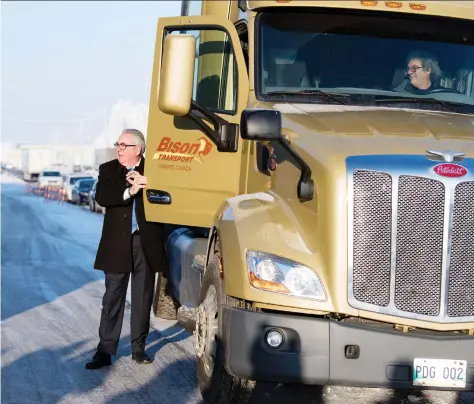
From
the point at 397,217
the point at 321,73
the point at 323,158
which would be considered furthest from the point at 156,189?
the point at 397,217

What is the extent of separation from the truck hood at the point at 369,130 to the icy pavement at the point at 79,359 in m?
1.74

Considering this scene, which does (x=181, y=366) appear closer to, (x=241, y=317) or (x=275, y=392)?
(x=275, y=392)

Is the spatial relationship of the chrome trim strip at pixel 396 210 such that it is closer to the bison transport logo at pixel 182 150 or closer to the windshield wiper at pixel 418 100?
the windshield wiper at pixel 418 100

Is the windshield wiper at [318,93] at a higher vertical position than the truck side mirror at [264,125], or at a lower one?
higher

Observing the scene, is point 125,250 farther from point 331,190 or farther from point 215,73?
point 331,190

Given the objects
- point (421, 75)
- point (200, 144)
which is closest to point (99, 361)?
point (200, 144)

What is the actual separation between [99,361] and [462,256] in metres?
3.50

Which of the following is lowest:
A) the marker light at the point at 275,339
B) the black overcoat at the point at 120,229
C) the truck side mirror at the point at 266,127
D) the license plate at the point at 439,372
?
the license plate at the point at 439,372

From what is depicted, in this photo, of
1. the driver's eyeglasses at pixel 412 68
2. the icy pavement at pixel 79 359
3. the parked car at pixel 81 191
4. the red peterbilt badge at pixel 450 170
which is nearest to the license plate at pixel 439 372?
the red peterbilt badge at pixel 450 170

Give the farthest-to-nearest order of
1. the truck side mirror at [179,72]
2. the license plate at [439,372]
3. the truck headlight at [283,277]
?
the truck side mirror at [179,72] → the truck headlight at [283,277] → the license plate at [439,372]

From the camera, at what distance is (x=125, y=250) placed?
7586 millimetres

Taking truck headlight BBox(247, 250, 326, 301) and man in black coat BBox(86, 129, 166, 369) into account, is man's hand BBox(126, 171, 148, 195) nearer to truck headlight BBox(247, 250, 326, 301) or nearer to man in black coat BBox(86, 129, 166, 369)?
man in black coat BBox(86, 129, 166, 369)

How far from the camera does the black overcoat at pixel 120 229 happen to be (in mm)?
7562

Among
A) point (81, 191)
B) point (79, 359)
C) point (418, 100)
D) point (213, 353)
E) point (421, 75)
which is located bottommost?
point (79, 359)
